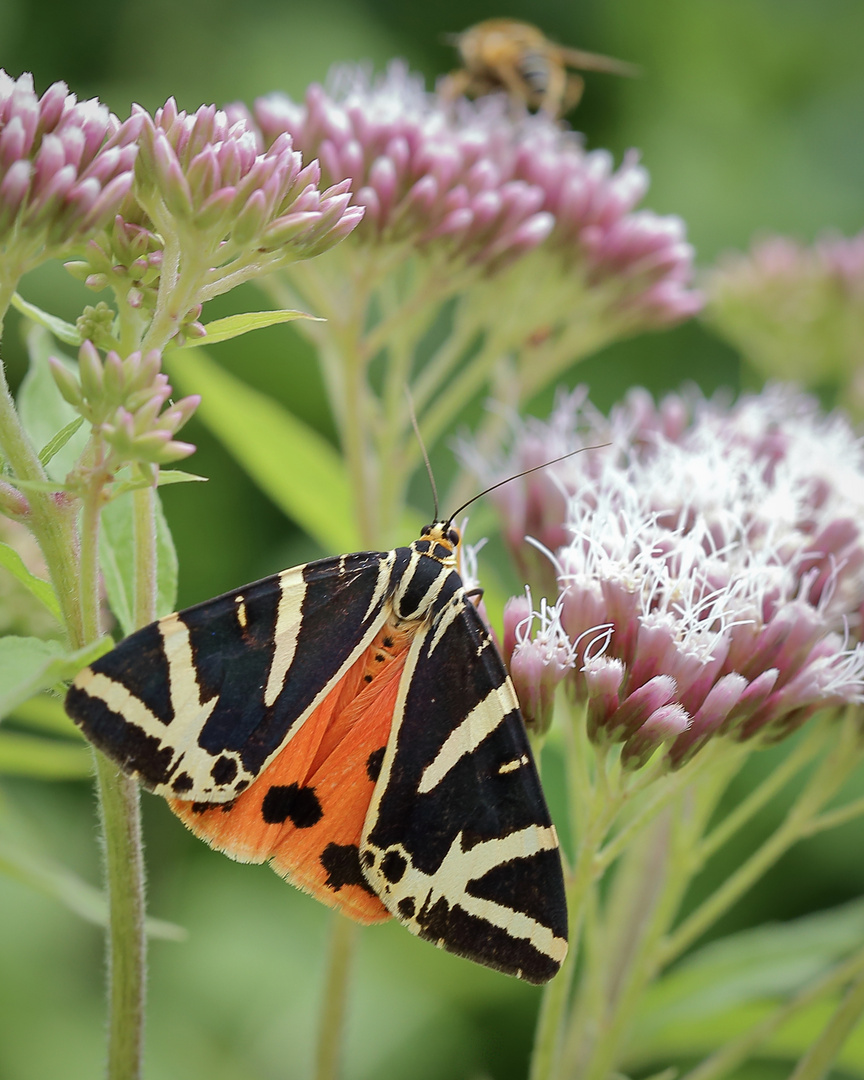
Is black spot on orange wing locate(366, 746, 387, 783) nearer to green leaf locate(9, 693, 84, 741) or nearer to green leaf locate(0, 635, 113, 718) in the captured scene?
green leaf locate(0, 635, 113, 718)

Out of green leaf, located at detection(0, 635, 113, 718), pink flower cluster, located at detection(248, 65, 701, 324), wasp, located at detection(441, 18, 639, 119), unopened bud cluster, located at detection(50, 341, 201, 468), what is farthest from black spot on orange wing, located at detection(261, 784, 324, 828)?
wasp, located at detection(441, 18, 639, 119)

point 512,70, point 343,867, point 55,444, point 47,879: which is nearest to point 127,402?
point 55,444

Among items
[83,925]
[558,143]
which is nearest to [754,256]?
[558,143]

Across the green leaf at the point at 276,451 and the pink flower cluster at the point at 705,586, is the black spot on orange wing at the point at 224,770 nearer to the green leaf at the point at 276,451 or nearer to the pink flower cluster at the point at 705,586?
the pink flower cluster at the point at 705,586

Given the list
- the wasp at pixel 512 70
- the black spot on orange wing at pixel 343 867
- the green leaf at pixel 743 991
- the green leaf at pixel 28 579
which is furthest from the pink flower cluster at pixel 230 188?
the wasp at pixel 512 70

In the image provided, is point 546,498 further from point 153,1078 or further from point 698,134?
point 698,134

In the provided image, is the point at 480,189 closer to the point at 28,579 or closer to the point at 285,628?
the point at 285,628
